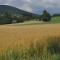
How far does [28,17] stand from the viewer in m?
71.6

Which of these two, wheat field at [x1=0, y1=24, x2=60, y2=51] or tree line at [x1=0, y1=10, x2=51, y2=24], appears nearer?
wheat field at [x1=0, y1=24, x2=60, y2=51]

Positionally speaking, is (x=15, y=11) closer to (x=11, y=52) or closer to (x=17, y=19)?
(x=17, y=19)

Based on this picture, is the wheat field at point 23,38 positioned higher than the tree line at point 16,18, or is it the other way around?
the wheat field at point 23,38

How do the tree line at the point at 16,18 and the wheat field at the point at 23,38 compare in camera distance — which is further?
the tree line at the point at 16,18

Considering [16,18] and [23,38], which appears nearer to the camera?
[23,38]

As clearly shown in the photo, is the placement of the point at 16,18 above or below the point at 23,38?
below

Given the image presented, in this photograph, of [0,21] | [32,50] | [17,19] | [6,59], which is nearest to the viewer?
[6,59]

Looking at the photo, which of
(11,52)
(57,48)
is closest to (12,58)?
(11,52)

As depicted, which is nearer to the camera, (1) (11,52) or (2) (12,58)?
(2) (12,58)

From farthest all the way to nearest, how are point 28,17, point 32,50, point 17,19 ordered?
point 28,17
point 17,19
point 32,50

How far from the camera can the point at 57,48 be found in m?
9.97

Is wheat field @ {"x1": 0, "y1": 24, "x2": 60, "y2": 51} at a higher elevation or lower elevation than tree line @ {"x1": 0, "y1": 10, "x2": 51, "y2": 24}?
higher

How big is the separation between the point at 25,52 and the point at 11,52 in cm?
41

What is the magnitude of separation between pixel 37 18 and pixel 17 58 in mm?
63894
